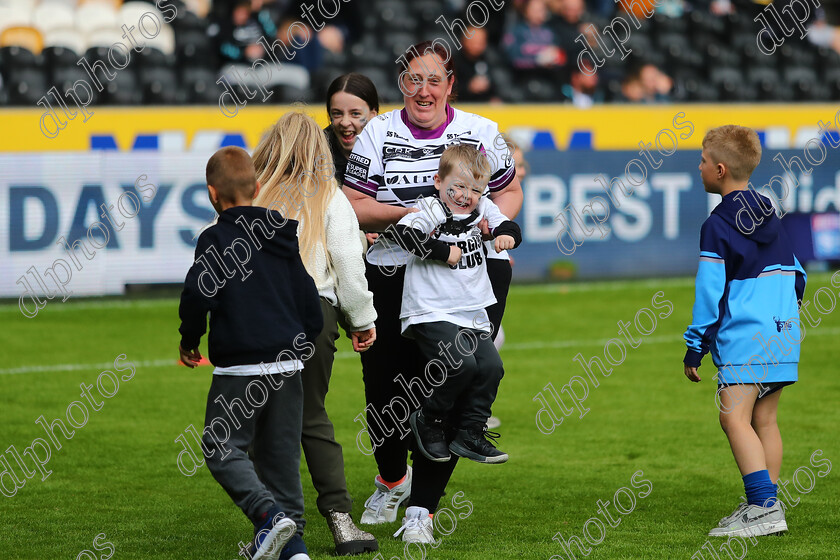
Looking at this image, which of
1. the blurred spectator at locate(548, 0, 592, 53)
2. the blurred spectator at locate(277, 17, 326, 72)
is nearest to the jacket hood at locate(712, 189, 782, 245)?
the blurred spectator at locate(277, 17, 326, 72)

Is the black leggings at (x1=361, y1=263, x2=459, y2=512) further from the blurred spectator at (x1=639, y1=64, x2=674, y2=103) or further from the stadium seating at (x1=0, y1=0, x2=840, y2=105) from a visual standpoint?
the blurred spectator at (x1=639, y1=64, x2=674, y2=103)

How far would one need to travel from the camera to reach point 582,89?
52.4ft

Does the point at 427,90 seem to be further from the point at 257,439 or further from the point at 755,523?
the point at 755,523

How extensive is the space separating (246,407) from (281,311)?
358 mm

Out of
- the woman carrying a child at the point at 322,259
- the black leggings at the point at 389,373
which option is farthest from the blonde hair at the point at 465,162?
the black leggings at the point at 389,373

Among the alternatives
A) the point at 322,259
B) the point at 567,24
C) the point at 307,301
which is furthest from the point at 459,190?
the point at 567,24

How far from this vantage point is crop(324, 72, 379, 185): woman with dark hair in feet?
17.0

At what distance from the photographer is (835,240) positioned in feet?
47.1

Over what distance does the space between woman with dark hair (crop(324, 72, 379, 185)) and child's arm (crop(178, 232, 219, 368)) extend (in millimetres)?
1433

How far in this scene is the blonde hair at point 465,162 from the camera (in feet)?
14.2

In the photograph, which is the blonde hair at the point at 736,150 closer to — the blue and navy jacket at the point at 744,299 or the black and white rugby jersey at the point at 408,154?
the blue and navy jacket at the point at 744,299

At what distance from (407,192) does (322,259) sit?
0.50 metres

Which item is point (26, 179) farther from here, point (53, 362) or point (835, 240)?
point (835, 240)

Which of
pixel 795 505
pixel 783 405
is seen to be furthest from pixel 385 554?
pixel 783 405
